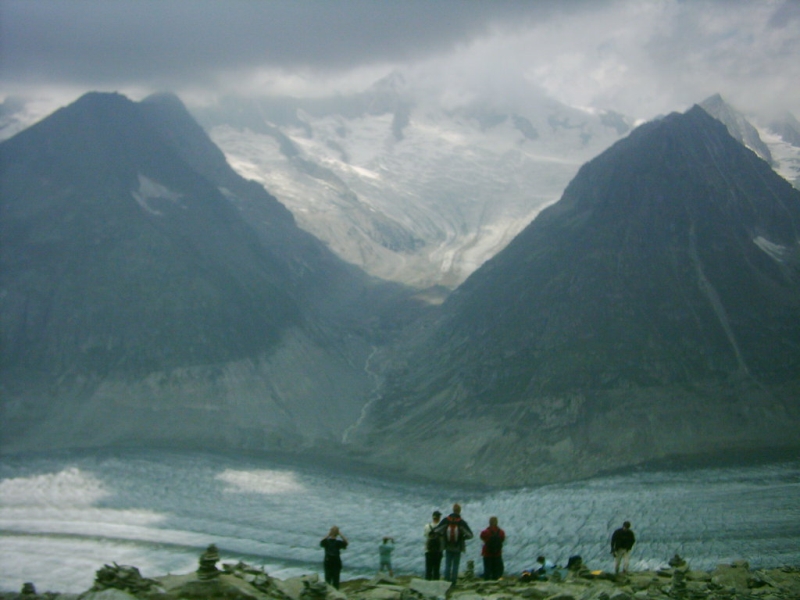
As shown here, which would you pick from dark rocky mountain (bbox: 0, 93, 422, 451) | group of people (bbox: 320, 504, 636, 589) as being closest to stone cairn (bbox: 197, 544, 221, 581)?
group of people (bbox: 320, 504, 636, 589)

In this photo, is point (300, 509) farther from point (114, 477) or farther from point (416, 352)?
point (416, 352)

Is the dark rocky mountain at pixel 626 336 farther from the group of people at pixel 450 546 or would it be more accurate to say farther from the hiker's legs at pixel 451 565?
the hiker's legs at pixel 451 565

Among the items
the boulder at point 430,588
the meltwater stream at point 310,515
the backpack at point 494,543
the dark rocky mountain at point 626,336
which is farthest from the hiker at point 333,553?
the dark rocky mountain at point 626,336

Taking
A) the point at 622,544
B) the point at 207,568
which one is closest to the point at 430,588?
the point at 207,568

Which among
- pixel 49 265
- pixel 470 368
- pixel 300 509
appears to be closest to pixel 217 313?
pixel 49 265

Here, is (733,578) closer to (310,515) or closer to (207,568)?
(207,568)

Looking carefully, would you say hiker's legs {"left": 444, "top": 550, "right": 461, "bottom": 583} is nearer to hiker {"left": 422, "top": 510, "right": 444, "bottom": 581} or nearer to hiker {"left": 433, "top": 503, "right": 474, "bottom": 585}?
hiker {"left": 433, "top": 503, "right": 474, "bottom": 585}
